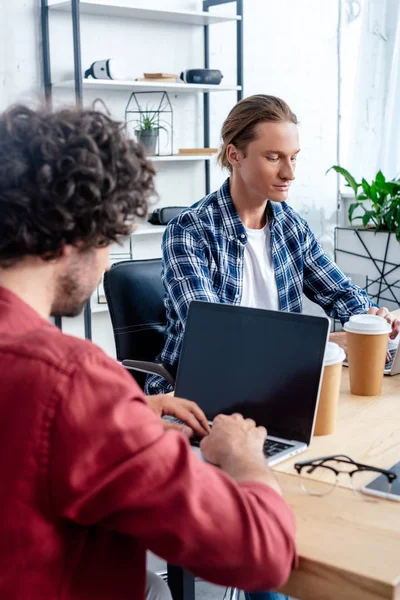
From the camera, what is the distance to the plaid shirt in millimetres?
2143

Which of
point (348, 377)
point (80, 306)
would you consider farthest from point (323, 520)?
point (348, 377)

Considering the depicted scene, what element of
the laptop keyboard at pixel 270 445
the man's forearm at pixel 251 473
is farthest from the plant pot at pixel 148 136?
the man's forearm at pixel 251 473

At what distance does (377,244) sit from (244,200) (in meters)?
1.96

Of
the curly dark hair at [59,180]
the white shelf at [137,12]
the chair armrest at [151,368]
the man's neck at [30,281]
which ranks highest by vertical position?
the white shelf at [137,12]

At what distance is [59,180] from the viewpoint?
2.87 feet

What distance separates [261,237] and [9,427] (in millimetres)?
1638

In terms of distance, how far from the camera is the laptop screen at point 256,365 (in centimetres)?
138

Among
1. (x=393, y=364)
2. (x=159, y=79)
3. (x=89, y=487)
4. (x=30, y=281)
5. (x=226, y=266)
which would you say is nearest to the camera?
(x=89, y=487)

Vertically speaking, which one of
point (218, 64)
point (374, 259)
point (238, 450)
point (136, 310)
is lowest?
point (374, 259)

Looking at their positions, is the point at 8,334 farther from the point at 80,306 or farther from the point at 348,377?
the point at 348,377

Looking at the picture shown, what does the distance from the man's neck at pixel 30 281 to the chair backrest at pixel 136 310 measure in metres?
1.32

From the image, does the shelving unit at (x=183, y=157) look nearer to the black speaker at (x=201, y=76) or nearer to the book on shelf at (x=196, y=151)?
the book on shelf at (x=196, y=151)

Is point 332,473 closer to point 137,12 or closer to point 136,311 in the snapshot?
point 136,311

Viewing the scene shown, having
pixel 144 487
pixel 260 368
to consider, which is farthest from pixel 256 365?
pixel 144 487
